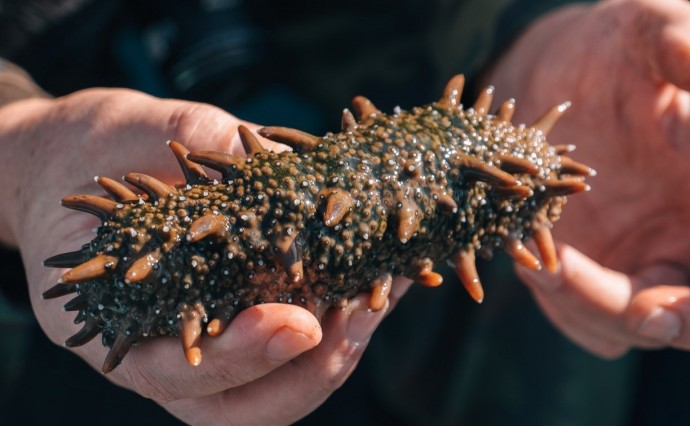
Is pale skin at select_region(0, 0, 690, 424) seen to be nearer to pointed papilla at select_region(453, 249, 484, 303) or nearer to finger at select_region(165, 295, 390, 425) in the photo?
finger at select_region(165, 295, 390, 425)

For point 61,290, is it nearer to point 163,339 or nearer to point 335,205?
point 163,339

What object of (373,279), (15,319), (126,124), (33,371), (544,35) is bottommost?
(33,371)

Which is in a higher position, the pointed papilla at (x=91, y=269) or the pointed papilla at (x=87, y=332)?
the pointed papilla at (x=91, y=269)

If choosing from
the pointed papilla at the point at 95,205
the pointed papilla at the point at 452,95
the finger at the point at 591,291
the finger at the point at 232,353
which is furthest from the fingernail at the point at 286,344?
the finger at the point at 591,291

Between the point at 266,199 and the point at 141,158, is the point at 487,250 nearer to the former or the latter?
the point at 266,199

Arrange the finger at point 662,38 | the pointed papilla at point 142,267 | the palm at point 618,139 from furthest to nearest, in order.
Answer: the palm at point 618,139
the finger at point 662,38
the pointed papilla at point 142,267

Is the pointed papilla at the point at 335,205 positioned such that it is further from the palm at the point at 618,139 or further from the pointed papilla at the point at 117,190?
the palm at the point at 618,139

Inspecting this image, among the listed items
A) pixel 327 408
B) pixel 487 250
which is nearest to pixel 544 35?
pixel 487 250
